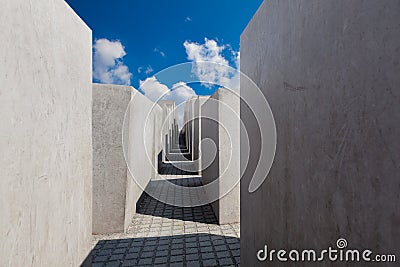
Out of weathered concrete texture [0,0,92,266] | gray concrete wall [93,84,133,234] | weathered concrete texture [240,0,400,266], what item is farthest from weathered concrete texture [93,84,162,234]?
weathered concrete texture [240,0,400,266]

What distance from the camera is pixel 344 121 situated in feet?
3.57

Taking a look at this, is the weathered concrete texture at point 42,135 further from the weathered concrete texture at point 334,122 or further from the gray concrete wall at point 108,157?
the gray concrete wall at point 108,157

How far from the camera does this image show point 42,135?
125cm

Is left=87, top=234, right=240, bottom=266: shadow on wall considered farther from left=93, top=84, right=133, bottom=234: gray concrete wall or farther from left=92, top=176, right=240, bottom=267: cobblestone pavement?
left=93, top=84, right=133, bottom=234: gray concrete wall

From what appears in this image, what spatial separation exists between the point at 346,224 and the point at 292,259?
60cm

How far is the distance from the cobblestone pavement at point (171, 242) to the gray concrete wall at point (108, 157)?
39 cm

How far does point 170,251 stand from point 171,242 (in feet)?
0.98

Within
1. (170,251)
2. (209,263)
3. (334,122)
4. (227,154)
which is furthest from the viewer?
(227,154)

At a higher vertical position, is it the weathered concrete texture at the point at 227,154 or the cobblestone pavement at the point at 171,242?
the weathered concrete texture at the point at 227,154

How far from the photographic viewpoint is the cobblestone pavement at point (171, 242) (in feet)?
11.1

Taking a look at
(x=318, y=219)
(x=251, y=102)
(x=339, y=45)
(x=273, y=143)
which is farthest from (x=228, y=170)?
(x=339, y=45)

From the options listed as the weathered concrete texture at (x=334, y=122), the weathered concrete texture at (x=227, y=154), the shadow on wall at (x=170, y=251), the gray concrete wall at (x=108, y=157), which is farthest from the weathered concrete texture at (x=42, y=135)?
the weathered concrete texture at (x=227, y=154)

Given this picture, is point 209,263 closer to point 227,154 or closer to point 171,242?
point 171,242

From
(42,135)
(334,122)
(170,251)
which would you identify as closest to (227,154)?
(170,251)
